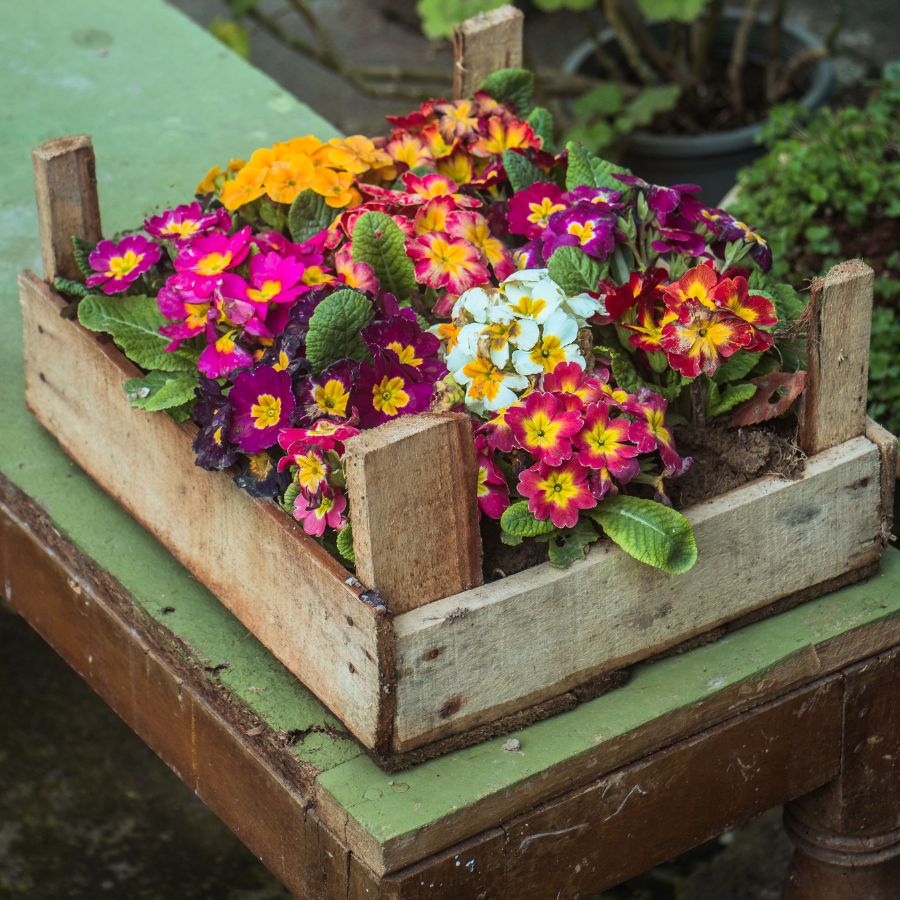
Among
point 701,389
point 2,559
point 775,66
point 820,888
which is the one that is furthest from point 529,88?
point 775,66

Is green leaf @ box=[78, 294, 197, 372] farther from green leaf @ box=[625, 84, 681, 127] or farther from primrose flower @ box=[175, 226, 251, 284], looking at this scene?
green leaf @ box=[625, 84, 681, 127]

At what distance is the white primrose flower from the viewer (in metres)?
1.65

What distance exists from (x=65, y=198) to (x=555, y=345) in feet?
2.27

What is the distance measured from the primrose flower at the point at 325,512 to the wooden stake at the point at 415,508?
0.23 ft

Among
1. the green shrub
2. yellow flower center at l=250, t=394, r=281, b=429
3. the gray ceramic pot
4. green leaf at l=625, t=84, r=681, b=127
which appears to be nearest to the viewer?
yellow flower center at l=250, t=394, r=281, b=429

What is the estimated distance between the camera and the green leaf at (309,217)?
1.95 m

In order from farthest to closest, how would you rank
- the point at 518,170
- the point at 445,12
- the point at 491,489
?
the point at 445,12
the point at 518,170
the point at 491,489

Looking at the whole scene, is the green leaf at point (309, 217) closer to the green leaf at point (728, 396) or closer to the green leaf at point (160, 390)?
the green leaf at point (160, 390)

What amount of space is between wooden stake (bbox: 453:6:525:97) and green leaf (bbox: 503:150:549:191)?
0.25m

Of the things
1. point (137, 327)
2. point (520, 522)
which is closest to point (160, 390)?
point (137, 327)

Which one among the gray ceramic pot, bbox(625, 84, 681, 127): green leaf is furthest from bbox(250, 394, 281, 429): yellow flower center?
the gray ceramic pot

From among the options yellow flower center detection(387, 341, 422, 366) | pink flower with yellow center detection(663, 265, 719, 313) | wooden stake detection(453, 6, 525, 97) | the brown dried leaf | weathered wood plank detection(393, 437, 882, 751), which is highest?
wooden stake detection(453, 6, 525, 97)

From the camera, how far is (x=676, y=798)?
1771mm

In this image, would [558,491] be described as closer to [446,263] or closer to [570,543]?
[570,543]
